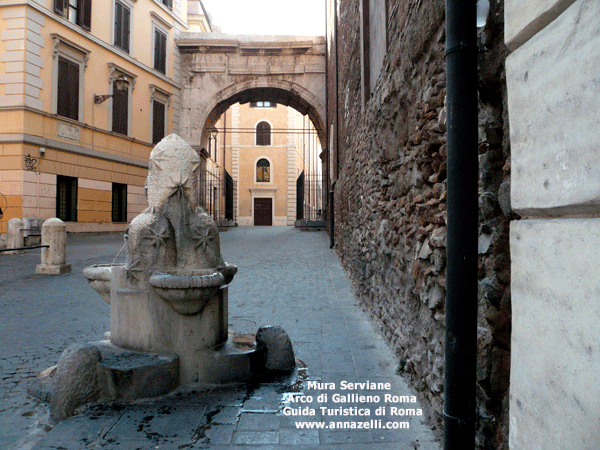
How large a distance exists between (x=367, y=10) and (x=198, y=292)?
455 cm

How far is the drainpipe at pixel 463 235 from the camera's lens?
5.58 feet

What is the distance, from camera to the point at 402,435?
2.42 m

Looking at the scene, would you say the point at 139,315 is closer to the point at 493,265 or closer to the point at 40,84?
the point at 493,265

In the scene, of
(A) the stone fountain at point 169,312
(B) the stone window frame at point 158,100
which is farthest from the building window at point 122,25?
(A) the stone fountain at point 169,312

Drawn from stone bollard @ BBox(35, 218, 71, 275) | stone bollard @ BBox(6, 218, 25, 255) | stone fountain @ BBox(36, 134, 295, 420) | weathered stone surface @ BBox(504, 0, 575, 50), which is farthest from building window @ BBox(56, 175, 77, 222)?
weathered stone surface @ BBox(504, 0, 575, 50)

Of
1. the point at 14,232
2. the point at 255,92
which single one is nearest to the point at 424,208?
the point at 14,232

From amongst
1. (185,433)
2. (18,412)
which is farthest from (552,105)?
(18,412)

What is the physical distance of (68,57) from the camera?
15195mm

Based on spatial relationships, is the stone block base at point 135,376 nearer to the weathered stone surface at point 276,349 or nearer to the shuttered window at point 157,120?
the weathered stone surface at point 276,349

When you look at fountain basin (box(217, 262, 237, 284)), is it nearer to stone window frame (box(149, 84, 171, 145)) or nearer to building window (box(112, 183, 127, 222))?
building window (box(112, 183, 127, 222))

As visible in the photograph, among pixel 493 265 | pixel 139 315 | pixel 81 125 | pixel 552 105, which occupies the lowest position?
pixel 139 315

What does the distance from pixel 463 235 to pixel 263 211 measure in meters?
33.2

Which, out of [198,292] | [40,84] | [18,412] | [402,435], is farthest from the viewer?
[40,84]

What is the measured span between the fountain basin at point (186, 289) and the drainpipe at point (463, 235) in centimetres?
177
